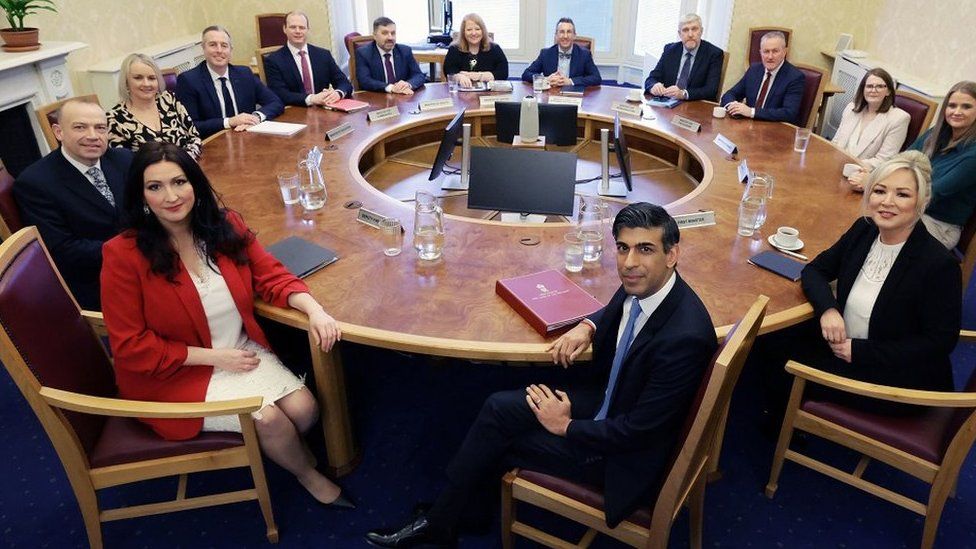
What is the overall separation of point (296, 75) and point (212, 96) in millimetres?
843

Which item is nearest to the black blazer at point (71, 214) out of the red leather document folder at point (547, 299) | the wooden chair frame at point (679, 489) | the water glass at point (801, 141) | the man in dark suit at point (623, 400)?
the red leather document folder at point (547, 299)

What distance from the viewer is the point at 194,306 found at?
1919mm

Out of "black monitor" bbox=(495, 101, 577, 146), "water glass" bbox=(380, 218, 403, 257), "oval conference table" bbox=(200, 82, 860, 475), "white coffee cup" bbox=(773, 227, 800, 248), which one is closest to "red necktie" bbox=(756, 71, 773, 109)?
"oval conference table" bbox=(200, 82, 860, 475)

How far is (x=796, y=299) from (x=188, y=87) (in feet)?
11.4

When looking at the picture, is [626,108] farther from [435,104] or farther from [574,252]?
[574,252]

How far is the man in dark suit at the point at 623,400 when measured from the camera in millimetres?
1557

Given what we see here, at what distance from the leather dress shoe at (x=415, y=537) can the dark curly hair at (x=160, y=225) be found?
100 cm

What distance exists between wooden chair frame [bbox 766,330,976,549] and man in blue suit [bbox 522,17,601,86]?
349 cm

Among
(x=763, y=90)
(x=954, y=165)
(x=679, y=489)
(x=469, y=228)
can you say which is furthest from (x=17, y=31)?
(x=954, y=165)

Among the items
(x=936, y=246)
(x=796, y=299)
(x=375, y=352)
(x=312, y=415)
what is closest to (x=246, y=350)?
(x=312, y=415)

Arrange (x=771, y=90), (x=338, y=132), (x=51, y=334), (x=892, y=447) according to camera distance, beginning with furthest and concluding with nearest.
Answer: (x=771, y=90), (x=338, y=132), (x=892, y=447), (x=51, y=334)

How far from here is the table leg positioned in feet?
6.75

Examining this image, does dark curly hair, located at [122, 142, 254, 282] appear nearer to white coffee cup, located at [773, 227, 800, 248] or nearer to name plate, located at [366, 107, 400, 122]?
white coffee cup, located at [773, 227, 800, 248]

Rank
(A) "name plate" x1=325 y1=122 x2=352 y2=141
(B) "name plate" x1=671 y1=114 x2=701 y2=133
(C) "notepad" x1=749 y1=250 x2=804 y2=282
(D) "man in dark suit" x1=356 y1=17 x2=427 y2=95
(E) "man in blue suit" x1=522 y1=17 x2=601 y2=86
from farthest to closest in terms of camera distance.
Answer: (E) "man in blue suit" x1=522 y1=17 x2=601 y2=86
(D) "man in dark suit" x1=356 y1=17 x2=427 y2=95
(B) "name plate" x1=671 y1=114 x2=701 y2=133
(A) "name plate" x1=325 y1=122 x2=352 y2=141
(C) "notepad" x1=749 y1=250 x2=804 y2=282
